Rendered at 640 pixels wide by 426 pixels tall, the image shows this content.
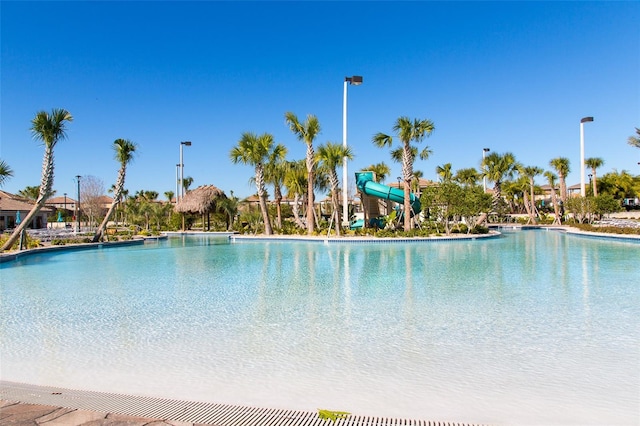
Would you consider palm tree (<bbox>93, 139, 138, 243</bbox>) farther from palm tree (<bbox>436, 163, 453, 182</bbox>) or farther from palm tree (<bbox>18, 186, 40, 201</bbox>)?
palm tree (<bbox>18, 186, 40, 201</bbox>)

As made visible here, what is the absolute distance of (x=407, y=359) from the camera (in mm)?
5039

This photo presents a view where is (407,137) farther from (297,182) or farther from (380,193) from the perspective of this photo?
(297,182)

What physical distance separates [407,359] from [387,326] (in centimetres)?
139

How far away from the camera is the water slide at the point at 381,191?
2789 cm

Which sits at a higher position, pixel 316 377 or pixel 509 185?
pixel 509 185

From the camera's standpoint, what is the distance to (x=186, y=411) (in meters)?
3.42

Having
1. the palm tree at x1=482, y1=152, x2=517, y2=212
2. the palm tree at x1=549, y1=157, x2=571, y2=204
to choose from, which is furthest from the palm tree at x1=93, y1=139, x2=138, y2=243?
the palm tree at x1=549, y1=157, x2=571, y2=204

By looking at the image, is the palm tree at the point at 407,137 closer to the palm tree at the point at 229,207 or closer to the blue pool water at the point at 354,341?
the blue pool water at the point at 354,341

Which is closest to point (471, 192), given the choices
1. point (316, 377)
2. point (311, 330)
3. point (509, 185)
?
point (311, 330)

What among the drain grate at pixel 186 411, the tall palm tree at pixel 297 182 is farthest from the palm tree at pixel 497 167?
the drain grate at pixel 186 411

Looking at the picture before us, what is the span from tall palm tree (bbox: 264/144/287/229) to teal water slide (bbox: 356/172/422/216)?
537cm

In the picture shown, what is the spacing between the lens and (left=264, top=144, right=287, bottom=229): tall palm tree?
94.2 feet

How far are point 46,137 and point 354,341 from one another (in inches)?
713

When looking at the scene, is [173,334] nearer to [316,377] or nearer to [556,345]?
[316,377]
